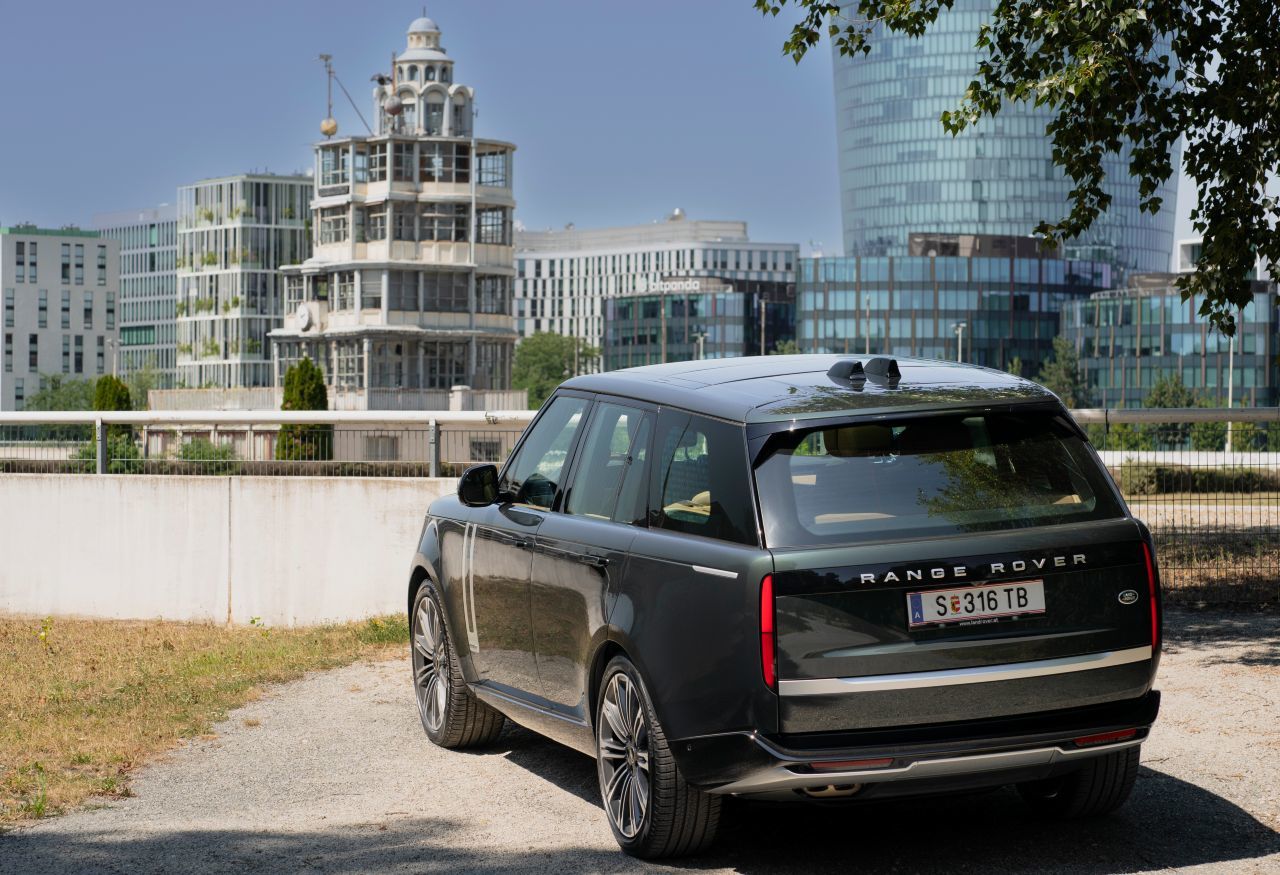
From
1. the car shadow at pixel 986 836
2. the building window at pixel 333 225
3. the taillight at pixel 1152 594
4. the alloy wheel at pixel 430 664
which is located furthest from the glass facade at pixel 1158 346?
the taillight at pixel 1152 594

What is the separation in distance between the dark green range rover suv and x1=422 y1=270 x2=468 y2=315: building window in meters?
Result: 84.1

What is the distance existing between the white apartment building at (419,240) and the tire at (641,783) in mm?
83819

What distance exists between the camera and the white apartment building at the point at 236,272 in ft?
448

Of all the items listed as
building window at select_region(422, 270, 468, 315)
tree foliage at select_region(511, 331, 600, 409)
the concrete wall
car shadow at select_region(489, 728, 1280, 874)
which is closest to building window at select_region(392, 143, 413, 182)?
building window at select_region(422, 270, 468, 315)

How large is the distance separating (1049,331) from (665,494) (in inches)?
6243

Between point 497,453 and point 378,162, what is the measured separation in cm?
7307

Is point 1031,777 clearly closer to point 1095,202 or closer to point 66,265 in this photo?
point 1095,202

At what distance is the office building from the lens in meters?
159

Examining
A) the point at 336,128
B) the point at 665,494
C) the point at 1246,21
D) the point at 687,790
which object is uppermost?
the point at 336,128

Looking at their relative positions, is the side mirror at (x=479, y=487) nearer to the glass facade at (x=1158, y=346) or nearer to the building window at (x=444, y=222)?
the building window at (x=444, y=222)

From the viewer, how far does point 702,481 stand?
239 inches

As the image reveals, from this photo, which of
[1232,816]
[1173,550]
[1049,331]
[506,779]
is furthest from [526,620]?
[1049,331]

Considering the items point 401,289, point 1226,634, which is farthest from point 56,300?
point 1226,634

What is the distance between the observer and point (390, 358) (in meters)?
90.6
